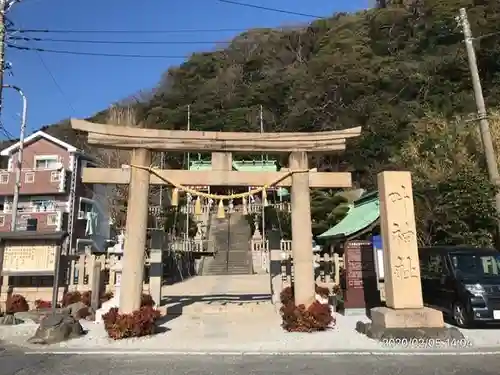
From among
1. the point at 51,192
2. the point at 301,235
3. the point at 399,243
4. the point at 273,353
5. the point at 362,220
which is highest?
the point at 51,192

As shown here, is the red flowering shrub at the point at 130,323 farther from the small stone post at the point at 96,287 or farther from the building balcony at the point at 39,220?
the building balcony at the point at 39,220

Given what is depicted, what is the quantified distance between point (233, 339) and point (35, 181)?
28.7 m

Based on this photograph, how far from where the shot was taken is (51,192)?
32.8m

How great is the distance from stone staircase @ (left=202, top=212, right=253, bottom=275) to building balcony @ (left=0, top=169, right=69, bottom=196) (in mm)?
12863

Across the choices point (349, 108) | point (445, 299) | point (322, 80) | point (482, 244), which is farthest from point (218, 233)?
point (445, 299)

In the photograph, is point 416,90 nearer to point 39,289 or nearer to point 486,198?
point 486,198

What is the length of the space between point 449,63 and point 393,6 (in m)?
24.0

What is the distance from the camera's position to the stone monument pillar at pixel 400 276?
924 centimetres

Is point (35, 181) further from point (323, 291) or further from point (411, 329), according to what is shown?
point (411, 329)

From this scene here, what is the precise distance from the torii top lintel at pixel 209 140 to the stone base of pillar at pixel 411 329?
4.69 meters

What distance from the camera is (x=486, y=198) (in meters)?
15.1

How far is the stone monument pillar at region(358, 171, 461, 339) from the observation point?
924 cm
